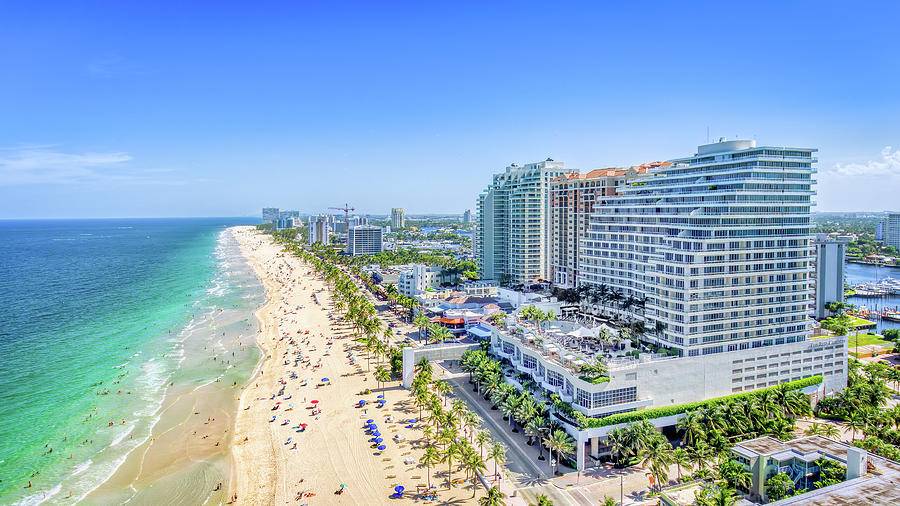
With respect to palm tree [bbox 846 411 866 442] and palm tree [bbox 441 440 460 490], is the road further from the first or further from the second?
palm tree [bbox 846 411 866 442]

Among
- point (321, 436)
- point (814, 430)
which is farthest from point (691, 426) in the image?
point (321, 436)

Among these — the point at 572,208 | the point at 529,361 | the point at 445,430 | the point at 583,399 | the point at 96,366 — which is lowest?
the point at 96,366

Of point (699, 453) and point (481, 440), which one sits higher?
point (699, 453)

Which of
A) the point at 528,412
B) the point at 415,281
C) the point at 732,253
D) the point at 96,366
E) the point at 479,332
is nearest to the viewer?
the point at 528,412

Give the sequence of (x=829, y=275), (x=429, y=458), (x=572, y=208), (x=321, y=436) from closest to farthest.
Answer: (x=429, y=458), (x=321, y=436), (x=572, y=208), (x=829, y=275)

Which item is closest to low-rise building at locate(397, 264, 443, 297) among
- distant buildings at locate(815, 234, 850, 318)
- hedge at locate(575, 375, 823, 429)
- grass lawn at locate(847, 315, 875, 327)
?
hedge at locate(575, 375, 823, 429)

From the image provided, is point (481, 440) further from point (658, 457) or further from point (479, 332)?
point (479, 332)

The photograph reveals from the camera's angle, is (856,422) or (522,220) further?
(522,220)

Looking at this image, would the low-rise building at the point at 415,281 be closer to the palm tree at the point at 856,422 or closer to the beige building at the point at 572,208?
the beige building at the point at 572,208
